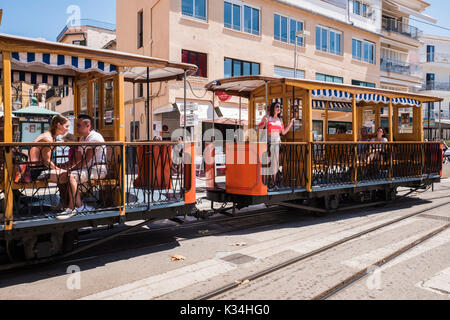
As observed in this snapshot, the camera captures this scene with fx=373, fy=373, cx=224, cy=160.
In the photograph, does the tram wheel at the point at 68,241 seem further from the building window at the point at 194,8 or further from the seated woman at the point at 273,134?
the building window at the point at 194,8

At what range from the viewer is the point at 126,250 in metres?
5.79

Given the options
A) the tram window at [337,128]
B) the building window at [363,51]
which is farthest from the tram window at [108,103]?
the building window at [363,51]

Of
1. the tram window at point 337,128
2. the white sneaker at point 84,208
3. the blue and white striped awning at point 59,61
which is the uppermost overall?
the blue and white striped awning at point 59,61

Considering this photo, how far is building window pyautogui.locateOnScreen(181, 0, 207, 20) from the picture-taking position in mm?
18078

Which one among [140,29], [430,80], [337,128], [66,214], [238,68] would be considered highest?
[430,80]

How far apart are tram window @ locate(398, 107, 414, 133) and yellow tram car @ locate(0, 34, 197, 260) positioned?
7.18 m

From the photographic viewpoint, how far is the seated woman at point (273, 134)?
7.16 meters

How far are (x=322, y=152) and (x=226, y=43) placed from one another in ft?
43.4

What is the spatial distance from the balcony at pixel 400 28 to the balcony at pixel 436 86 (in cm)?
777

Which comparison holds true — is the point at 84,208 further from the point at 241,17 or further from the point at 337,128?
the point at 241,17

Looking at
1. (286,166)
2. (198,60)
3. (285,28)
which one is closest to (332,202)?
(286,166)

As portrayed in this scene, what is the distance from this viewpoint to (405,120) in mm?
10875

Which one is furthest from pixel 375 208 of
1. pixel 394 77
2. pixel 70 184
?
pixel 394 77
